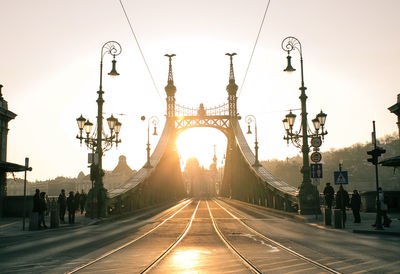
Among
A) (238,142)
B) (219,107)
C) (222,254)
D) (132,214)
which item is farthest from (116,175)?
(222,254)

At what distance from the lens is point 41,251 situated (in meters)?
9.45

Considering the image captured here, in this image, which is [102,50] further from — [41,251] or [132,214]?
[41,251]

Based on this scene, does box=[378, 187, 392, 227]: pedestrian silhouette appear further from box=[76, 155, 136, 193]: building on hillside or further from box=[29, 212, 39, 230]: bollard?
box=[76, 155, 136, 193]: building on hillside

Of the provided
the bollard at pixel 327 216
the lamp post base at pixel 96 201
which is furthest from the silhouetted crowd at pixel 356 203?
the lamp post base at pixel 96 201

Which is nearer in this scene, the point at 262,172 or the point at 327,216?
the point at 327,216

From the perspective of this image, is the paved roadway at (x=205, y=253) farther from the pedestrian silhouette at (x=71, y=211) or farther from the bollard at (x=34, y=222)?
the pedestrian silhouette at (x=71, y=211)

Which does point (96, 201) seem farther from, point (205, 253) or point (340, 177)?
point (205, 253)

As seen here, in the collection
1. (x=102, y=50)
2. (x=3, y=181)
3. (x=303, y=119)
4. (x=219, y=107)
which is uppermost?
(x=219, y=107)

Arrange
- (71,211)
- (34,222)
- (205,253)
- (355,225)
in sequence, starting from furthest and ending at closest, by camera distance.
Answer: (71,211) → (355,225) → (34,222) → (205,253)

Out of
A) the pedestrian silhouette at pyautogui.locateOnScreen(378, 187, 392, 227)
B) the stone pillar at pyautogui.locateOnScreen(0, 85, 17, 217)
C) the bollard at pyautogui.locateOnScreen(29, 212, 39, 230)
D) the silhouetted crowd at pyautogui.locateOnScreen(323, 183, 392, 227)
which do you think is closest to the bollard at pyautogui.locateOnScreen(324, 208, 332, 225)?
the silhouetted crowd at pyautogui.locateOnScreen(323, 183, 392, 227)

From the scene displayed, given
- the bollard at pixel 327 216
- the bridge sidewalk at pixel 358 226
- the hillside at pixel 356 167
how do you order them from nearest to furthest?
1. the bridge sidewalk at pixel 358 226
2. the bollard at pixel 327 216
3. the hillside at pixel 356 167

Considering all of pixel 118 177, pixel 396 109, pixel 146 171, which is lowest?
pixel 146 171

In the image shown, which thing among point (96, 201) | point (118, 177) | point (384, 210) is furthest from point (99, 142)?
point (118, 177)

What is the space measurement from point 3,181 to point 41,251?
15.9m
